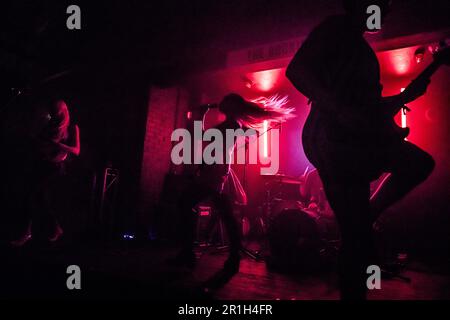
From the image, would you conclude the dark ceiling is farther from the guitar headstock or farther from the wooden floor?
the wooden floor

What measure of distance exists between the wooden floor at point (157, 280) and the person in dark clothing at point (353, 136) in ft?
4.35

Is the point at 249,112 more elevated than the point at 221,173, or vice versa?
the point at 249,112

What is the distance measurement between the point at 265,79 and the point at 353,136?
5839mm

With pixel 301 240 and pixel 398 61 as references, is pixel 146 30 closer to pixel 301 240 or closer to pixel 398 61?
pixel 398 61

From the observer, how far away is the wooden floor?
2812 mm

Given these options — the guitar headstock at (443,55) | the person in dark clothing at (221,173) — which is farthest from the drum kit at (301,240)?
the guitar headstock at (443,55)

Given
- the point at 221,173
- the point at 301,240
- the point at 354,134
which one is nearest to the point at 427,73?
the point at 354,134

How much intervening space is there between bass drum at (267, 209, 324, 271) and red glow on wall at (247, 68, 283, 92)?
376cm

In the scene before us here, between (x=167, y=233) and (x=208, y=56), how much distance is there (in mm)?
4133

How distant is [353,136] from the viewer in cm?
169

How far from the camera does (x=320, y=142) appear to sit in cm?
181

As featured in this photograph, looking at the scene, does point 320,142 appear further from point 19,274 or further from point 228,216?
point 19,274

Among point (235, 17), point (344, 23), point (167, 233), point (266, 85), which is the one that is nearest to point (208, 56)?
point (235, 17)

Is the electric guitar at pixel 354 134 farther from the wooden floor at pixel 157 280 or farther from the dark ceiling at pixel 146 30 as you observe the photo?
the dark ceiling at pixel 146 30
